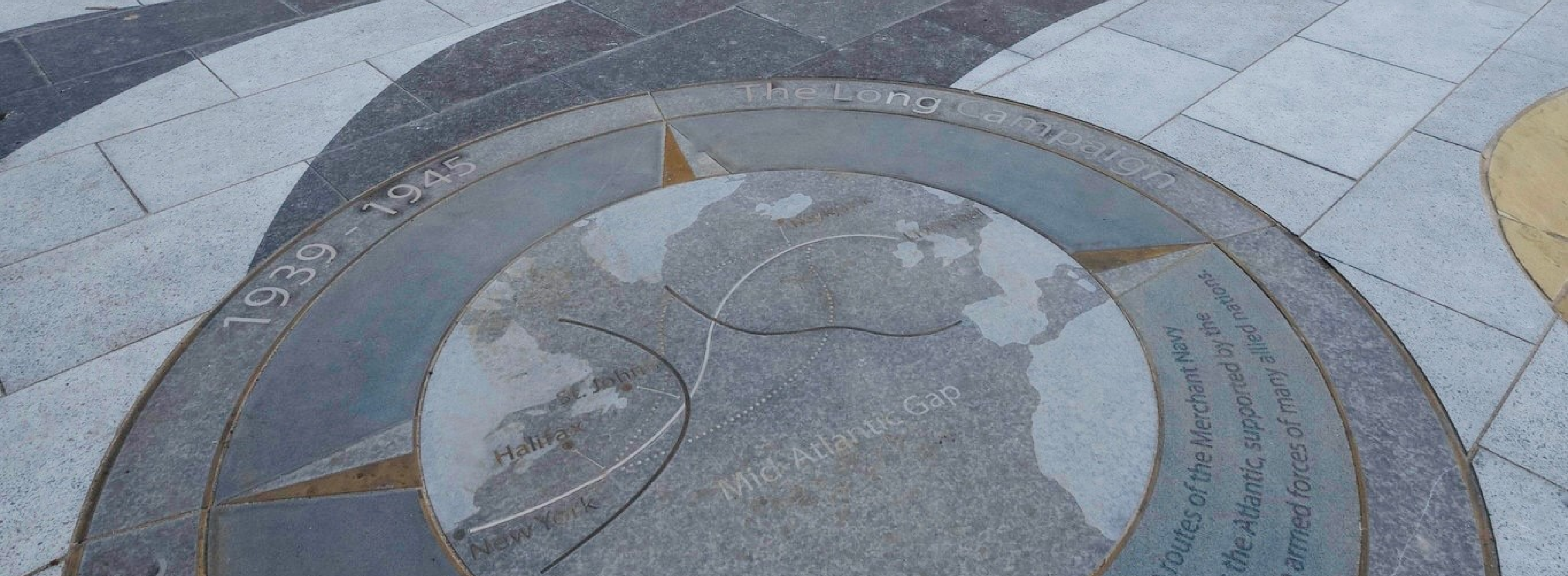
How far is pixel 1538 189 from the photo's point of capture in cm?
633

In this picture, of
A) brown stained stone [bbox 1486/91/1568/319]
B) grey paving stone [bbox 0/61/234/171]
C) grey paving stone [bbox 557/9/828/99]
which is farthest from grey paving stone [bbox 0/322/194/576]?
brown stained stone [bbox 1486/91/1568/319]

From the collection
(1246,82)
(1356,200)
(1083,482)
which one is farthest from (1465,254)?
(1083,482)

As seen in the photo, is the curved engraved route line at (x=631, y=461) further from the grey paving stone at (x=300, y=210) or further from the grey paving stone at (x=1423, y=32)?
the grey paving stone at (x=1423, y=32)

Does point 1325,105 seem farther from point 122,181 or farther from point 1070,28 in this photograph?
point 122,181

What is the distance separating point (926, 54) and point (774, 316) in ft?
12.7

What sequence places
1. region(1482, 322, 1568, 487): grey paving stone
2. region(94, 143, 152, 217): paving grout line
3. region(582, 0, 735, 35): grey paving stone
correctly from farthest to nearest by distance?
region(582, 0, 735, 35): grey paving stone < region(94, 143, 152, 217): paving grout line < region(1482, 322, 1568, 487): grey paving stone

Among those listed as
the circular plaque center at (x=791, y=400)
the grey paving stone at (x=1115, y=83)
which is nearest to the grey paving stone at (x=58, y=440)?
the circular plaque center at (x=791, y=400)

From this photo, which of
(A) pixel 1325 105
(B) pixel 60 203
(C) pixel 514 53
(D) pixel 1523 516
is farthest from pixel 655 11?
(D) pixel 1523 516

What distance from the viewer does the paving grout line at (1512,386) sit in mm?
4500

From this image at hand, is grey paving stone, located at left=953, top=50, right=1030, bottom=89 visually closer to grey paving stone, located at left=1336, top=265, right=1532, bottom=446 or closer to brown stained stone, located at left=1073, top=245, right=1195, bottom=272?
brown stained stone, located at left=1073, top=245, right=1195, bottom=272

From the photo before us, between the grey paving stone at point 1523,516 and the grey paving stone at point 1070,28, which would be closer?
the grey paving stone at point 1523,516

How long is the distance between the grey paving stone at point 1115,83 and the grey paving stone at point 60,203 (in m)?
6.70

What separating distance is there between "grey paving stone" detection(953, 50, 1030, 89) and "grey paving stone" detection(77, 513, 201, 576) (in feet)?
20.1

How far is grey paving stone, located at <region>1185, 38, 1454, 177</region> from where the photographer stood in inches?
268
